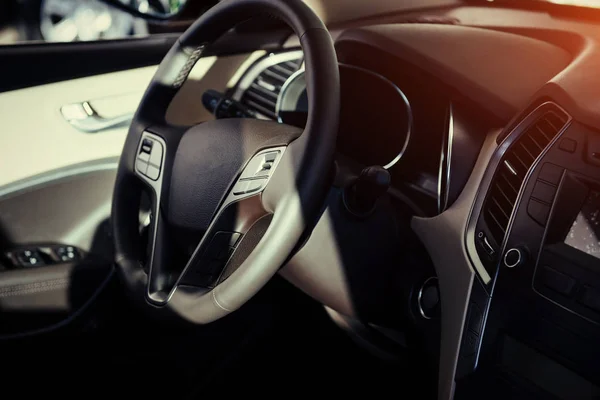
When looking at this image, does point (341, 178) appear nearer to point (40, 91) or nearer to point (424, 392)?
point (424, 392)

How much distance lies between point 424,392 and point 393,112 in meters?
0.67

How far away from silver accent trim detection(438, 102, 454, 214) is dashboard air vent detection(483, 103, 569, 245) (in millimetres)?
182

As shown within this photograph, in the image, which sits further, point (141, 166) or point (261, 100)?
point (261, 100)

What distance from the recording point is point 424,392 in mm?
1393

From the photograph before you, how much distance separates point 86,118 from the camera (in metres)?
1.60

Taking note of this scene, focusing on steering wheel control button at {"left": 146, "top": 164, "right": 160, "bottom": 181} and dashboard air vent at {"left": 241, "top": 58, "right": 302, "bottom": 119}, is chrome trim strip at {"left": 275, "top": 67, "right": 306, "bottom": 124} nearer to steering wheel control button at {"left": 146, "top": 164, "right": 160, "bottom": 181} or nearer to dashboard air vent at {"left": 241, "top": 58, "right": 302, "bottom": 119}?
dashboard air vent at {"left": 241, "top": 58, "right": 302, "bottom": 119}

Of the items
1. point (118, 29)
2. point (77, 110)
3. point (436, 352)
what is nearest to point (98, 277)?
point (77, 110)

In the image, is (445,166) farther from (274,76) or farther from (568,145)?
(274,76)

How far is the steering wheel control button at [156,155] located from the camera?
1.22 metres

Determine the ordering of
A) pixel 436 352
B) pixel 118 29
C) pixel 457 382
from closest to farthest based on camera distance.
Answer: pixel 457 382 < pixel 436 352 < pixel 118 29

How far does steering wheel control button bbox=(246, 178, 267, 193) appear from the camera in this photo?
→ 1.03 metres

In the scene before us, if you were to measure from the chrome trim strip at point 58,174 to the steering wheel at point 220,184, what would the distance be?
0.39 meters

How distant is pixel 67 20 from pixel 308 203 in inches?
59.4

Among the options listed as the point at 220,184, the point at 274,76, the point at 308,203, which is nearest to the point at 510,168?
the point at 308,203
